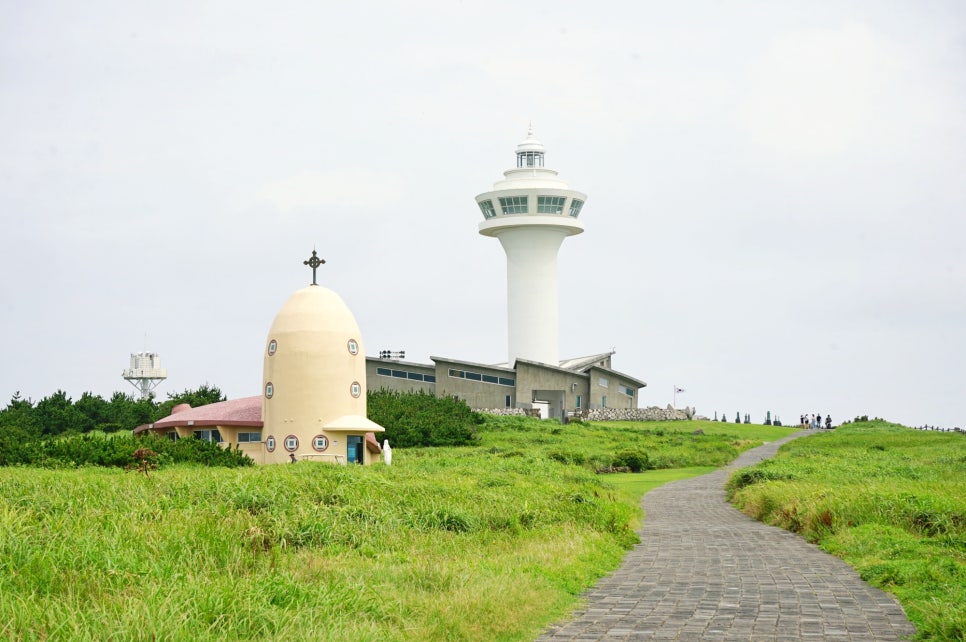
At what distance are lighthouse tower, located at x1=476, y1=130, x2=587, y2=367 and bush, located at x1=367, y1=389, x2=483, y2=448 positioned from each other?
15.1 metres

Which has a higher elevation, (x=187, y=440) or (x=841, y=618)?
(x=187, y=440)

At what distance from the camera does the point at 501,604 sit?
959 cm

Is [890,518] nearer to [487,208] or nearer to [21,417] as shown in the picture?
→ [21,417]

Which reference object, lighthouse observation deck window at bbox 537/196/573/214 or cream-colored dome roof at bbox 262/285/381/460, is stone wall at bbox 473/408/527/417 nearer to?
lighthouse observation deck window at bbox 537/196/573/214

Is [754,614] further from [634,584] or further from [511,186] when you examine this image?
[511,186]

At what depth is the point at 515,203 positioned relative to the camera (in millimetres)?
66938

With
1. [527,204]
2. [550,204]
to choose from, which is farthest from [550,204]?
[527,204]

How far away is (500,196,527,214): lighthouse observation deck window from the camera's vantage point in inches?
2628

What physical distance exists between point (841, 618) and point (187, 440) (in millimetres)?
22033

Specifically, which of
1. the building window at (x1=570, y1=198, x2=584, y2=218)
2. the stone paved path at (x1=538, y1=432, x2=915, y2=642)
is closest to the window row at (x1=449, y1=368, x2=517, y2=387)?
the building window at (x1=570, y1=198, x2=584, y2=218)

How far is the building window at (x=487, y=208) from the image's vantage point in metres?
67.9

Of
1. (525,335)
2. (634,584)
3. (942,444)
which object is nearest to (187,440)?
(634,584)

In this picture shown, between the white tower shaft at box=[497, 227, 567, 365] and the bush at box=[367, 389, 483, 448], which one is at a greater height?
the white tower shaft at box=[497, 227, 567, 365]

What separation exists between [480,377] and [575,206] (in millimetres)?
12737
